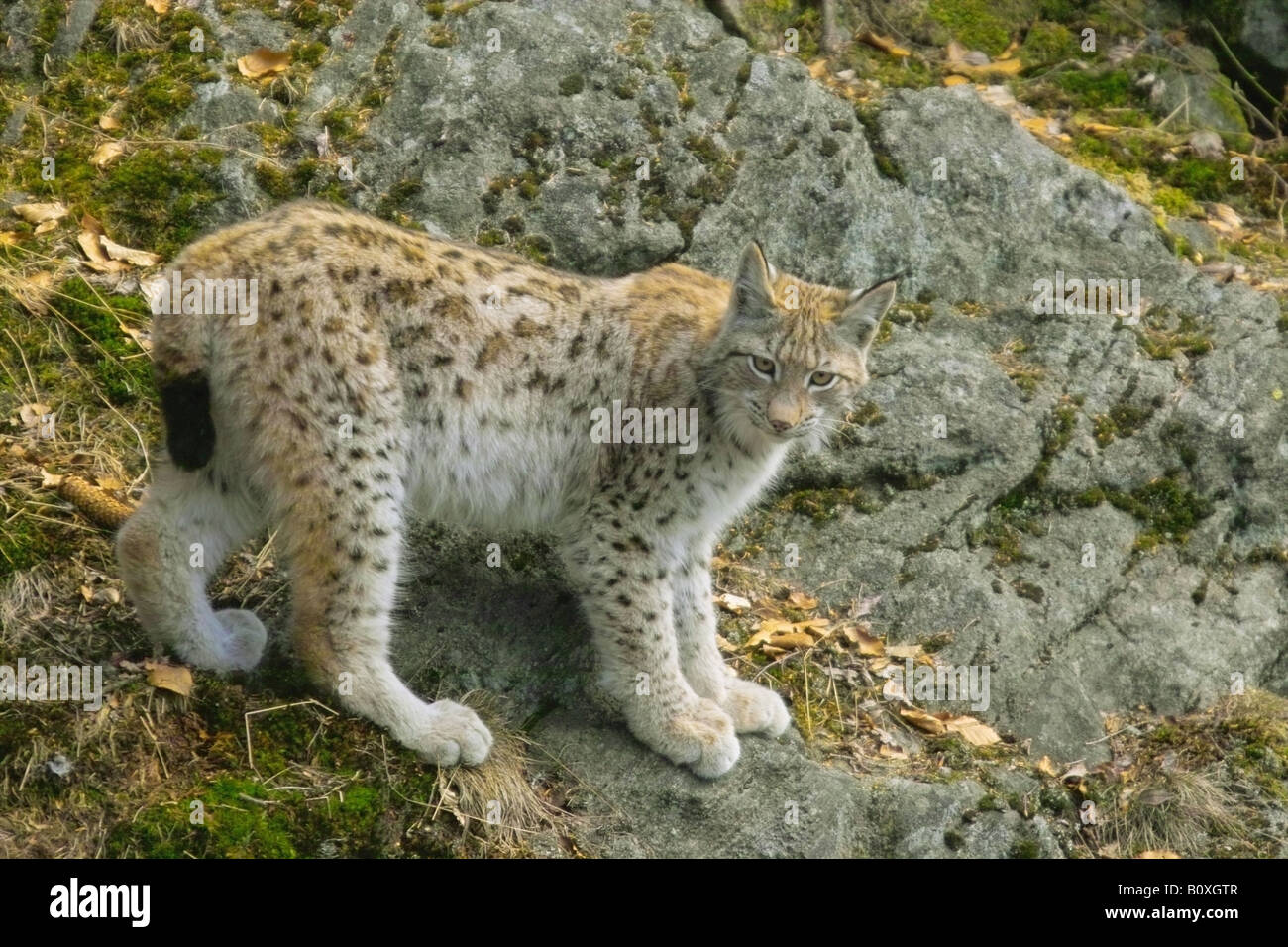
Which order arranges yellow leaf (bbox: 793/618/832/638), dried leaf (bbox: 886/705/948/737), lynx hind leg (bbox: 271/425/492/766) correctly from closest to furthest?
lynx hind leg (bbox: 271/425/492/766), dried leaf (bbox: 886/705/948/737), yellow leaf (bbox: 793/618/832/638)

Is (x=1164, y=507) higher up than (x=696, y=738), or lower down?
higher up

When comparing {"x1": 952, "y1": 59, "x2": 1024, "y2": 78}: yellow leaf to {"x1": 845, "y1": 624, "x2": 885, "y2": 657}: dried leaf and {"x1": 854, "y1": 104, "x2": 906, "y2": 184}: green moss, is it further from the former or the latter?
{"x1": 845, "y1": 624, "x2": 885, "y2": 657}: dried leaf

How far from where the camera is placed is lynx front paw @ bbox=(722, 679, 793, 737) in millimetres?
5840

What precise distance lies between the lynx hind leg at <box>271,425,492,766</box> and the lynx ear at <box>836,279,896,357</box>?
2.01m

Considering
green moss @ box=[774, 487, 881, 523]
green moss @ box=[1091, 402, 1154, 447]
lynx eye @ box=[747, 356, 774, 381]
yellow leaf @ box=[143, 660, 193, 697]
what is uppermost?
lynx eye @ box=[747, 356, 774, 381]

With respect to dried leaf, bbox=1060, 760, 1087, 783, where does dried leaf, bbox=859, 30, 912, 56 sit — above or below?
above

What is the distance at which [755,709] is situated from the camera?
5852 millimetres

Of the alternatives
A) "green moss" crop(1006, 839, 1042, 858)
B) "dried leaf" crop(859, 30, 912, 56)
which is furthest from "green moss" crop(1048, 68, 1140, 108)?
A: "green moss" crop(1006, 839, 1042, 858)

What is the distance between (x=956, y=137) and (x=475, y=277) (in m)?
3.86

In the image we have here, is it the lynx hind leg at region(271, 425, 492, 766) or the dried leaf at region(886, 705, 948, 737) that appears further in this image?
the dried leaf at region(886, 705, 948, 737)

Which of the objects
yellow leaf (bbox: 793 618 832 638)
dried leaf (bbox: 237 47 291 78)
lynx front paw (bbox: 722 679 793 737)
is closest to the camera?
lynx front paw (bbox: 722 679 793 737)

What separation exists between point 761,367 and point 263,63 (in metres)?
3.97

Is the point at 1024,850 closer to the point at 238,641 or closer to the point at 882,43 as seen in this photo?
the point at 238,641

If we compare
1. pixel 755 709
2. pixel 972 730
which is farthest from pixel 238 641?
pixel 972 730
